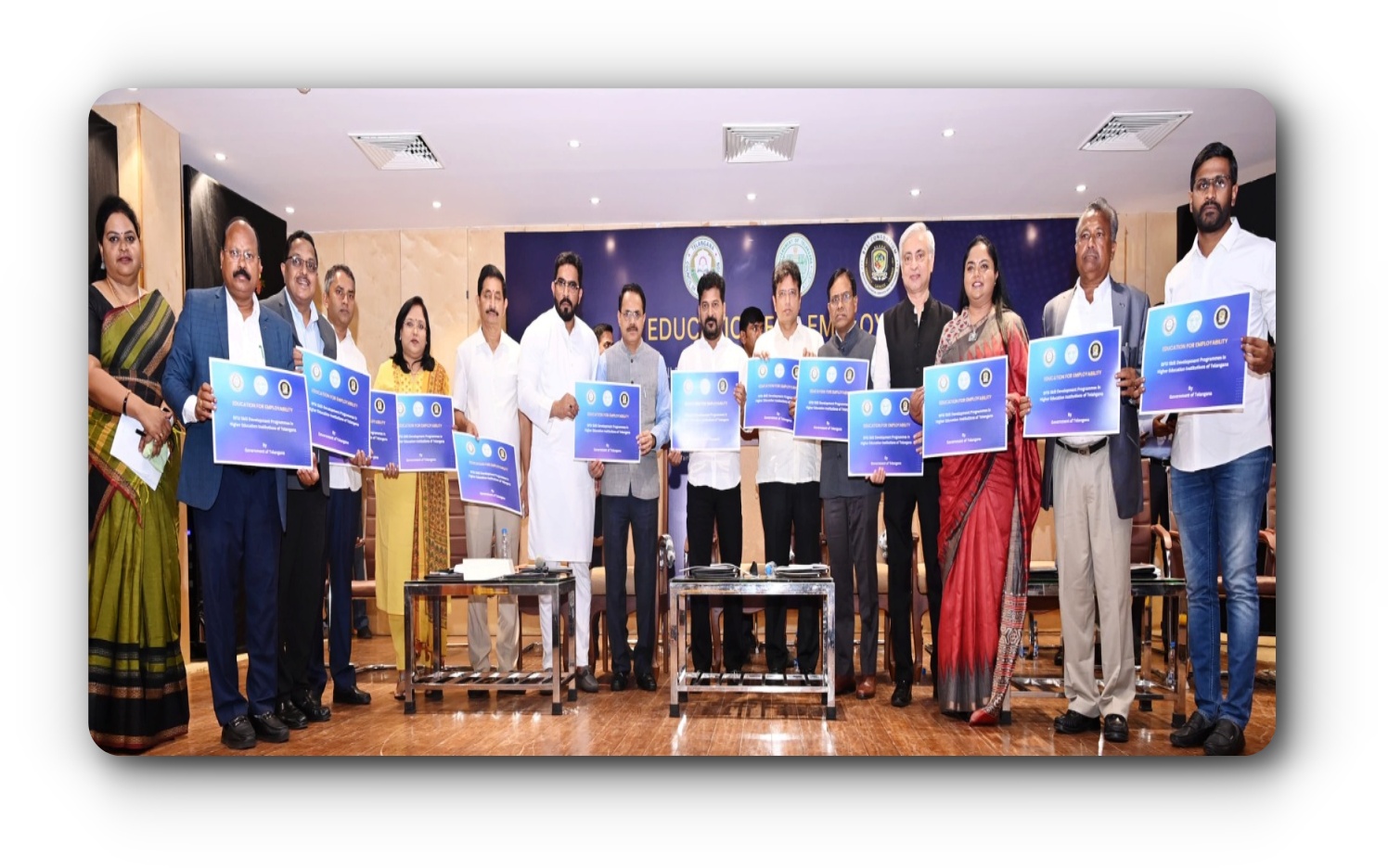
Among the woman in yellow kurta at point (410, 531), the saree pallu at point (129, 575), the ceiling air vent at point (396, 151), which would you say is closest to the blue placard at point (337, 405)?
the woman in yellow kurta at point (410, 531)

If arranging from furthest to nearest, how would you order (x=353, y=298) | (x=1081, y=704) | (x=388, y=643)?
(x=388, y=643)
(x=353, y=298)
(x=1081, y=704)

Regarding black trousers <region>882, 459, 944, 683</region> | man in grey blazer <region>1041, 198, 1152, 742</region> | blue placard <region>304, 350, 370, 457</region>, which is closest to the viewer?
man in grey blazer <region>1041, 198, 1152, 742</region>

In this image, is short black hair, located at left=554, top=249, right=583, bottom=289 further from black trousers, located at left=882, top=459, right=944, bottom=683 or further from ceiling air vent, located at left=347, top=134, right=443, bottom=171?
black trousers, located at left=882, top=459, right=944, bottom=683

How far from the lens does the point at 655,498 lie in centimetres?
425

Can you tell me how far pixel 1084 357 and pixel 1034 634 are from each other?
222cm

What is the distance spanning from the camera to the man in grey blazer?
333cm

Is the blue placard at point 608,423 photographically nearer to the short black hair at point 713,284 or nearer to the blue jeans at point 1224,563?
the short black hair at point 713,284

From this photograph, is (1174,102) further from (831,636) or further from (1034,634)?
(1034,634)

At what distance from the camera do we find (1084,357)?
3244 millimetres

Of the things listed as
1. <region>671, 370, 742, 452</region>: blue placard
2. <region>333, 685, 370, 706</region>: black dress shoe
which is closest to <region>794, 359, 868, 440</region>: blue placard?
<region>671, 370, 742, 452</region>: blue placard

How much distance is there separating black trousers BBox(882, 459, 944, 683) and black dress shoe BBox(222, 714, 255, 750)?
8.62ft

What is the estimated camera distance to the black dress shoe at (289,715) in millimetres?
3580
